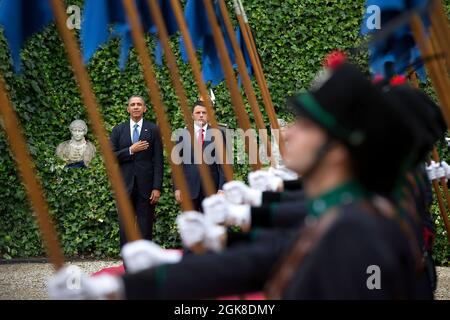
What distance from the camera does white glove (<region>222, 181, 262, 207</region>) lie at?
3562 mm

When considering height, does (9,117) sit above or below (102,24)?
below

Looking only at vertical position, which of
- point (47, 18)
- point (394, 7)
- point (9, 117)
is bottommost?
point (9, 117)

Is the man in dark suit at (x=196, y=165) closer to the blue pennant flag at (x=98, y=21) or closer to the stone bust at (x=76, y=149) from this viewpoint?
the stone bust at (x=76, y=149)

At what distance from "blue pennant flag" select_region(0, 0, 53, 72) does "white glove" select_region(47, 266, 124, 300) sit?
9.30 ft

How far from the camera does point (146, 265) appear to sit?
87.3 inches

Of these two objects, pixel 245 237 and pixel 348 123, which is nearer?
pixel 348 123

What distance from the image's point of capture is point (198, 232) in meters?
2.60

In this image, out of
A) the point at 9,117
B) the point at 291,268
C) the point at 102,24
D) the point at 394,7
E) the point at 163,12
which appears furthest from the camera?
the point at 163,12

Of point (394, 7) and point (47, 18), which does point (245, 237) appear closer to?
point (394, 7)

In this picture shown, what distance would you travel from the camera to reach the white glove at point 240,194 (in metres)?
3.56

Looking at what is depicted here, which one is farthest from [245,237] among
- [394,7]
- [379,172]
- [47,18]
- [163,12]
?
[163,12]

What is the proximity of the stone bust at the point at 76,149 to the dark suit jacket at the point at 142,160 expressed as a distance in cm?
123
